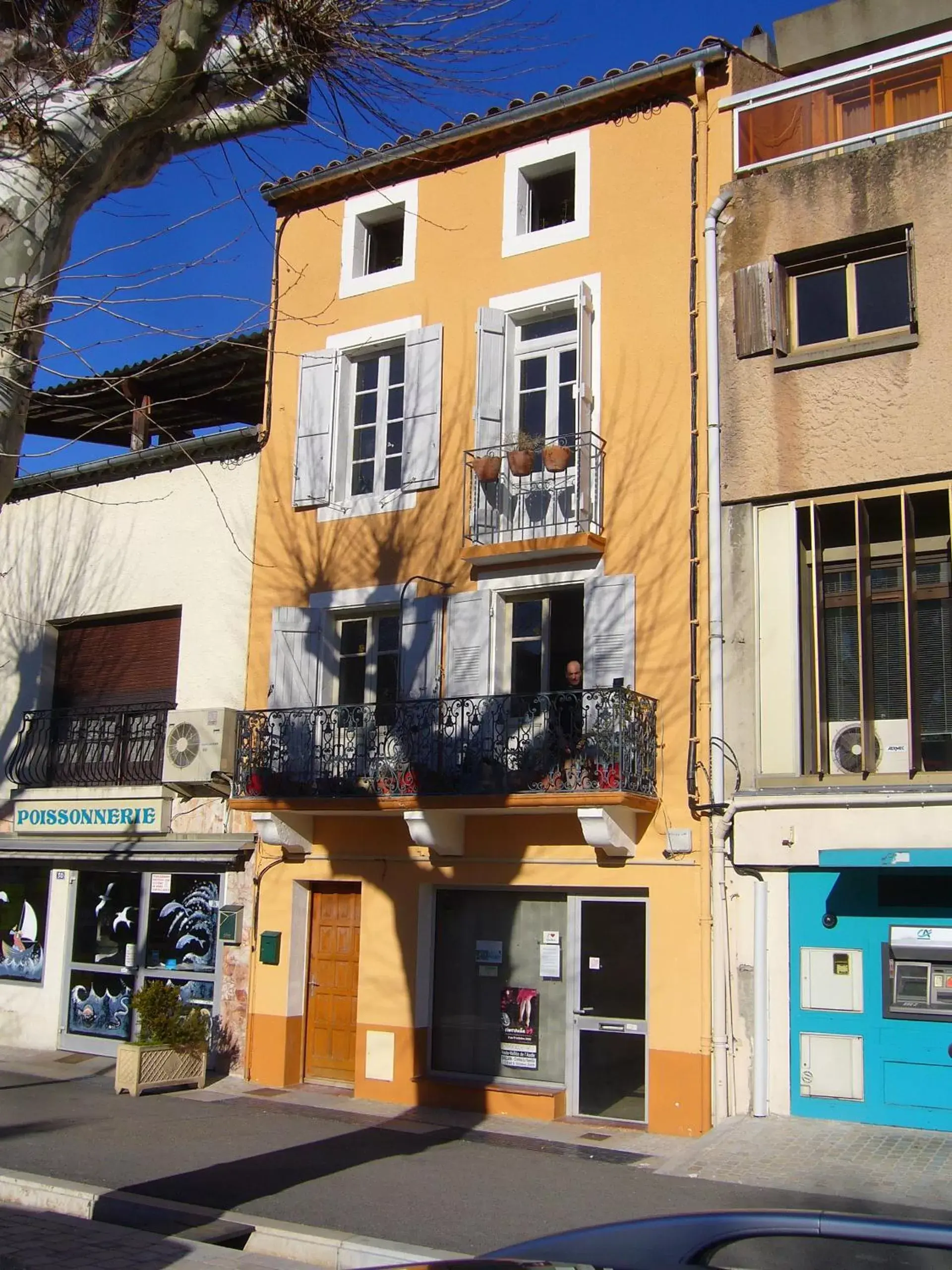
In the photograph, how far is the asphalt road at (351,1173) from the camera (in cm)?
867

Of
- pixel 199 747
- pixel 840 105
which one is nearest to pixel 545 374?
pixel 840 105

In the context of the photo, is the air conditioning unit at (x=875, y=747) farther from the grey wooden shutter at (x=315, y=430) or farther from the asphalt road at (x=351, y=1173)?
the grey wooden shutter at (x=315, y=430)

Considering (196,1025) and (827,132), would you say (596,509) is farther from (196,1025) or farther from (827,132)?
(196,1025)

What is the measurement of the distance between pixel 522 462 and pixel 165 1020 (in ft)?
23.6

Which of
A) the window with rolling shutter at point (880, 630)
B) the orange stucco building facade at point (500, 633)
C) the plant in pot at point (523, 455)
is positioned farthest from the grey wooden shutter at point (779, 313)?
the plant in pot at point (523, 455)

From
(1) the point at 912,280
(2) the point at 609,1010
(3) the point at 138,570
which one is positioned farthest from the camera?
(3) the point at 138,570

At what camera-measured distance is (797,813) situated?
1168 cm

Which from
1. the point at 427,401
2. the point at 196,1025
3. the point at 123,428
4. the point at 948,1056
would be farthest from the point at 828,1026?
the point at 123,428

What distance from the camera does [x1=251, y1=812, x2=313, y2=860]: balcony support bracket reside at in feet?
46.9

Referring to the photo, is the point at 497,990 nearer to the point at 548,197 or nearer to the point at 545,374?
the point at 545,374

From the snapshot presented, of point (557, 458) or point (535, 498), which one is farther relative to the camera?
point (535, 498)

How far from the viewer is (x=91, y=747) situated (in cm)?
1691

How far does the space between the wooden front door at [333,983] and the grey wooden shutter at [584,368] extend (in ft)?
19.3

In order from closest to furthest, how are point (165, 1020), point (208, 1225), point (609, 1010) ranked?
point (208, 1225)
point (609, 1010)
point (165, 1020)
